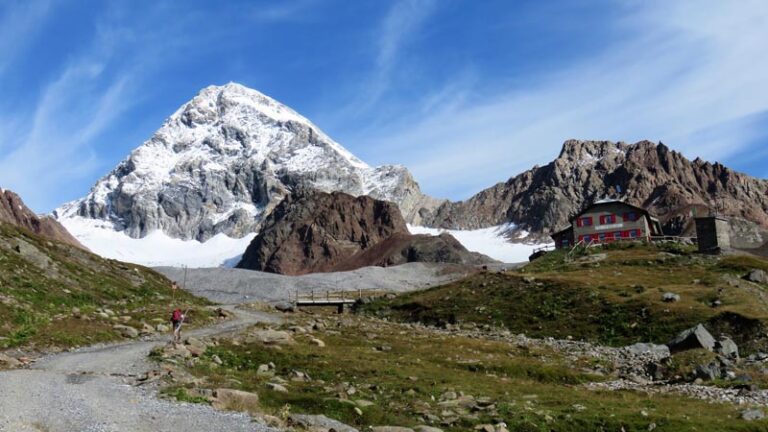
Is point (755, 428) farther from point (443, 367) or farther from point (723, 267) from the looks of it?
point (723, 267)

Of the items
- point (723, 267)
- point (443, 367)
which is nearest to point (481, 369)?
Answer: point (443, 367)

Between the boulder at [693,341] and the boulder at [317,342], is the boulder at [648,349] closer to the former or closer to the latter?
the boulder at [693,341]

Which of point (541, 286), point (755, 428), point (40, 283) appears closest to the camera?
point (755, 428)

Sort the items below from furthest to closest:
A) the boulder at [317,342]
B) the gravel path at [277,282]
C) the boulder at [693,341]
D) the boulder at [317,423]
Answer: the gravel path at [277,282] → the boulder at [317,342] → the boulder at [693,341] → the boulder at [317,423]

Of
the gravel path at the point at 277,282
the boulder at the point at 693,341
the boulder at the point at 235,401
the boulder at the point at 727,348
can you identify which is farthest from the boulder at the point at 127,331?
the gravel path at the point at 277,282

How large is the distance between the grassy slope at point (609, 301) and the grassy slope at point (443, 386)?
1027cm

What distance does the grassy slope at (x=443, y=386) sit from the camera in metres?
26.2

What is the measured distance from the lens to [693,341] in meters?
42.5

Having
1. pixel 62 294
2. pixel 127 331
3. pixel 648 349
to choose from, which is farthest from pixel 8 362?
pixel 648 349

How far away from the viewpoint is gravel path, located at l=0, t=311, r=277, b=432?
19.8 m

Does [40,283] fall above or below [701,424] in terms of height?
above

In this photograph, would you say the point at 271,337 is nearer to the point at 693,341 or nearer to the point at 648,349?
the point at 648,349

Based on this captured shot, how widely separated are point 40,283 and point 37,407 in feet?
125

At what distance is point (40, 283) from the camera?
55625mm
